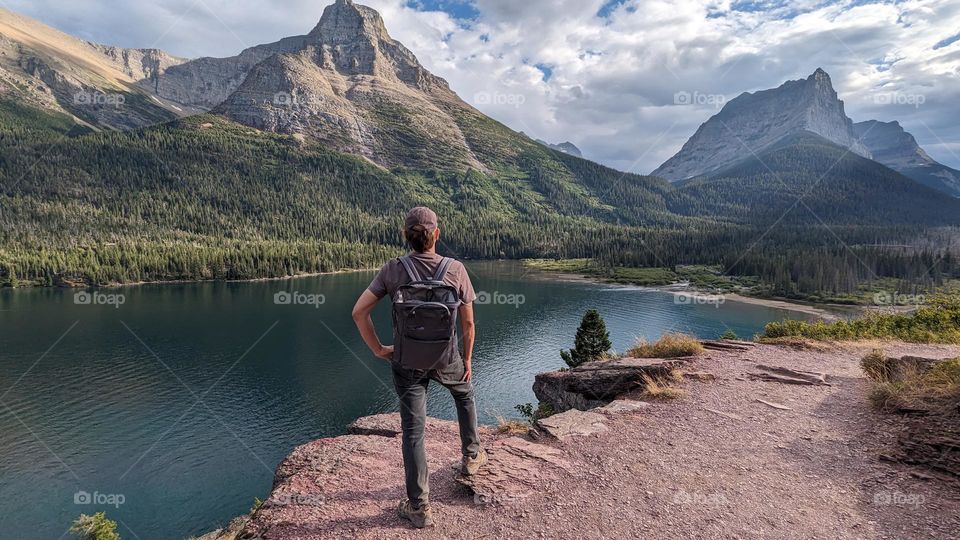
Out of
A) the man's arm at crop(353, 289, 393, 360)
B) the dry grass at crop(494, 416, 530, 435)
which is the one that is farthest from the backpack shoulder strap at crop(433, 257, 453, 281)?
the dry grass at crop(494, 416, 530, 435)

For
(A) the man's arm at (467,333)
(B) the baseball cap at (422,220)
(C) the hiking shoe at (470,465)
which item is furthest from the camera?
(C) the hiking shoe at (470,465)

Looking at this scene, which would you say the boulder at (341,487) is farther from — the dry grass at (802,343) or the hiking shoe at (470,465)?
the dry grass at (802,343)

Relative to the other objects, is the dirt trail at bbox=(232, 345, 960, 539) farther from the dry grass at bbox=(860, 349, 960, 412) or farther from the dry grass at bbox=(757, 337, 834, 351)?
the dry grass at bbox=(757, 337, 834, 351)

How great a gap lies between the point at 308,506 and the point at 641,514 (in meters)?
4.84

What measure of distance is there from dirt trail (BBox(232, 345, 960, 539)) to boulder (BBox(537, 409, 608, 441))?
21cm

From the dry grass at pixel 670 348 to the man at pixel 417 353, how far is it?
11.9 meters

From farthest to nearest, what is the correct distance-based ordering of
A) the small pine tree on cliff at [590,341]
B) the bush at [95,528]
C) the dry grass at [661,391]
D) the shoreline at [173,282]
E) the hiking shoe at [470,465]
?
the shoreline at [173,282] < the small pine tree on cliff at [590,341] < the bush at [95,528] < the dry grass at [661,391] < the hiking shoe at [470,465]

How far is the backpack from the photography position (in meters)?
6.11

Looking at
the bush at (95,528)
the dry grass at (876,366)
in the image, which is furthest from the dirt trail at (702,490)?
the bush at (95,528)

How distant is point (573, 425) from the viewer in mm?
9883

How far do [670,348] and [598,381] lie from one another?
10.8 feet

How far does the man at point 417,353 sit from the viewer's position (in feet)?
20.3

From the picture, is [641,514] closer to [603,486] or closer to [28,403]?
[603,486]

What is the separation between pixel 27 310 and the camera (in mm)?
89562
